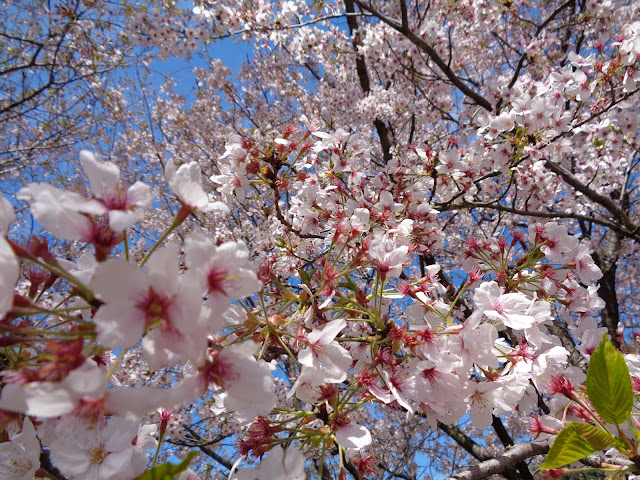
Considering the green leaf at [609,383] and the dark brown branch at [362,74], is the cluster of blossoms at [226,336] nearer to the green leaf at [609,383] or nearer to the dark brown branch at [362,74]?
the green leaf at [609,383]

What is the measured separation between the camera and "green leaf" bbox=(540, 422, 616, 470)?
850 millimetres

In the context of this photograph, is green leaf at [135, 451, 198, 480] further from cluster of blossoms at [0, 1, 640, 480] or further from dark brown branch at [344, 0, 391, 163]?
dark brown branch at [344, 0, 391, 163]

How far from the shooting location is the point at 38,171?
7961mm

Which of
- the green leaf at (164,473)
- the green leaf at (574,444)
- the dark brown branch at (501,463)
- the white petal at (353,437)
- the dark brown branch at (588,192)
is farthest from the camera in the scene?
the dark brown branch at (588,192)

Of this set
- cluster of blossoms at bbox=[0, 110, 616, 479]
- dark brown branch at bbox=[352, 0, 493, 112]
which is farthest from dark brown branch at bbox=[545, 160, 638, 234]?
cluster of blossoms at bbox=[0, 110, 616, 479]

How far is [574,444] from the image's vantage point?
862mm

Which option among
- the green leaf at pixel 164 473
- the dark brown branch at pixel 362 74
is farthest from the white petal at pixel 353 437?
the dark brown branch at pixel 362 74

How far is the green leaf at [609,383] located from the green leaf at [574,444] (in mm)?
64

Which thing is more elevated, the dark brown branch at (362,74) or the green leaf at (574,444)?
the dark brown branch at (362,74)

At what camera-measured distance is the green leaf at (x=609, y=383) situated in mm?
888

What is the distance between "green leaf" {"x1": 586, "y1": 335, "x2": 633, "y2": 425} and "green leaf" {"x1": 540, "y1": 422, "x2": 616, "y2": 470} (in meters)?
0.06

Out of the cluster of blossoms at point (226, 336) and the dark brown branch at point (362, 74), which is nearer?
the cluster of blossoms at point (226, 336)

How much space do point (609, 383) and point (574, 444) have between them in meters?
0.18

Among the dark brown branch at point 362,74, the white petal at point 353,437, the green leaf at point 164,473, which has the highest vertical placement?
the dark brown branch at point 362,74
